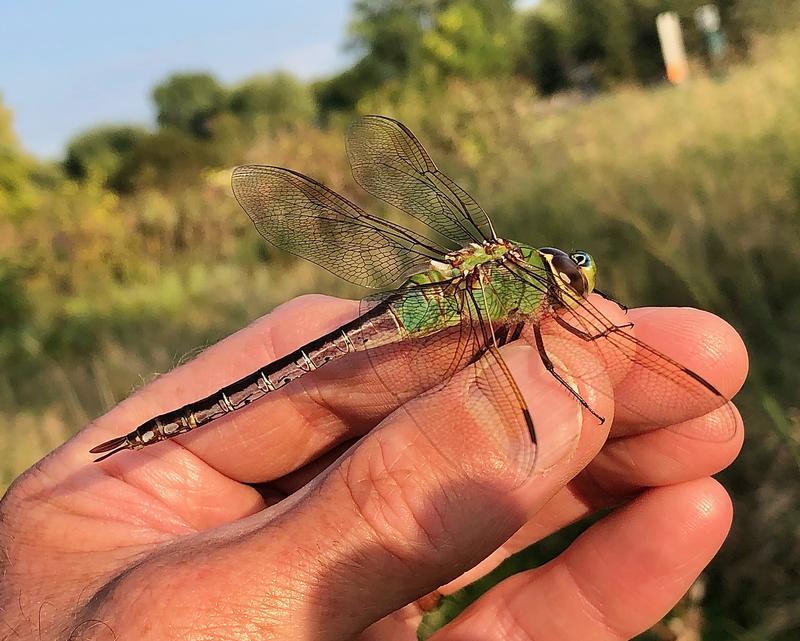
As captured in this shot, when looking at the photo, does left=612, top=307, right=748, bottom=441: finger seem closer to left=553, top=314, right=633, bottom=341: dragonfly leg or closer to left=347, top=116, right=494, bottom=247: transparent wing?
left=553, top=314, right=633, bottom=341: dragonfly leg

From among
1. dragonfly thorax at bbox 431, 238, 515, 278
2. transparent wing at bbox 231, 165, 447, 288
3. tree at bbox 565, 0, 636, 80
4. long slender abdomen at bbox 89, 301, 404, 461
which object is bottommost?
long slender abdomen at bbox 89, 301, 404, 461

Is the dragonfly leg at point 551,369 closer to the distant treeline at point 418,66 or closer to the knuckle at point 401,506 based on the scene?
the knuckle at point 401,506

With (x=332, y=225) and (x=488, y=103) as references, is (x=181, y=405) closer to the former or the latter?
(x=332, y=225)

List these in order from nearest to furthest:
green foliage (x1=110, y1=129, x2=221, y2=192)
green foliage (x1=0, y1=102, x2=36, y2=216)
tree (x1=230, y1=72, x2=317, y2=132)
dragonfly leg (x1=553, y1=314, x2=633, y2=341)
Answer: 1. dragonfly leg (x1=553, y1=314, x2=633, y2=341)
2. green foliage (x1=0, y1=102, x2=36, y2=216)
3. green foliage (x1=110, y1=129, x2=221, y2=192)
4. tree (x1=230, y1=72, x2=317, y2=132)

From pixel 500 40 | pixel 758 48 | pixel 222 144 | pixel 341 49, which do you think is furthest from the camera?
pixel 341 49

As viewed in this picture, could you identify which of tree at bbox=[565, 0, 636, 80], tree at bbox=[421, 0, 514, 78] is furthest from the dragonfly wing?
tree at bbox=[565, 0, 636, 80]

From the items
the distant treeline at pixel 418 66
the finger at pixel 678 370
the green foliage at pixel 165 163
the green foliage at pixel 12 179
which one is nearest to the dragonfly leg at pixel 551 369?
the finger at pixel 678 370

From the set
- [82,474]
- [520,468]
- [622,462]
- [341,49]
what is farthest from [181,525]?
[341,49]
